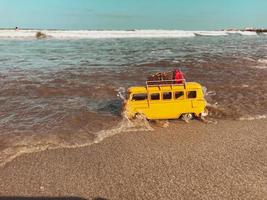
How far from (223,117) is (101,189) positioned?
8.41 m

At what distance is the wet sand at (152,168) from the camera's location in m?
10.8

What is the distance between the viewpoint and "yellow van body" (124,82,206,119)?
1645 cm

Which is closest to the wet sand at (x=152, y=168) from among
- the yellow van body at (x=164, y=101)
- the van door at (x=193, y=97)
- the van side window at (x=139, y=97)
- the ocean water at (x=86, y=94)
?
the ocean water at (x=86, y=94)

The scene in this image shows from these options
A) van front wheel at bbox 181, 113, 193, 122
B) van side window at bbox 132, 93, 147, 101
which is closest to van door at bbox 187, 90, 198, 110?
van front wheel at bbox 181, 113, 193, 122

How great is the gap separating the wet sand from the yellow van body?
4.72 feet

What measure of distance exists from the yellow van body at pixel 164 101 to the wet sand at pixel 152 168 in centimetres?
144

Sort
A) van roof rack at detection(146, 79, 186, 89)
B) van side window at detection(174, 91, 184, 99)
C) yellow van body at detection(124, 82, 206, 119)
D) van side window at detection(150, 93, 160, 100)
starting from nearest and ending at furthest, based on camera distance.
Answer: yellow van body at detection(124, 82, 206, 119) → van side window at detection(150, 93, 160, 100) → van side window at detection(174, 91, 184, 99) → van roof rack at detection(146, 79, 186, 89)

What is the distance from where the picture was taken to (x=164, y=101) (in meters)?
16.6

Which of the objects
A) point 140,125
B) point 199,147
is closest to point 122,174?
point 199,147

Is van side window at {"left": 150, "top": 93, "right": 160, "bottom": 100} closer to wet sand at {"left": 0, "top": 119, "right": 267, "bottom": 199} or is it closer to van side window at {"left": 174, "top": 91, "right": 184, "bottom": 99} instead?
van side window at {"left": 174, "top": 91, "right": 184, "bottom": 99}

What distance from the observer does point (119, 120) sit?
16828mm

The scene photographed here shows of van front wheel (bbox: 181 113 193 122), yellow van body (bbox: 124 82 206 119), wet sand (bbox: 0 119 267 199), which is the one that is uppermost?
yellow van body (bbox: 124 82 206 119)

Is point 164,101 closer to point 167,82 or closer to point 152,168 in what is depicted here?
point 167,82

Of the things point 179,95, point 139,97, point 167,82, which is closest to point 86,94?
point 167,82
